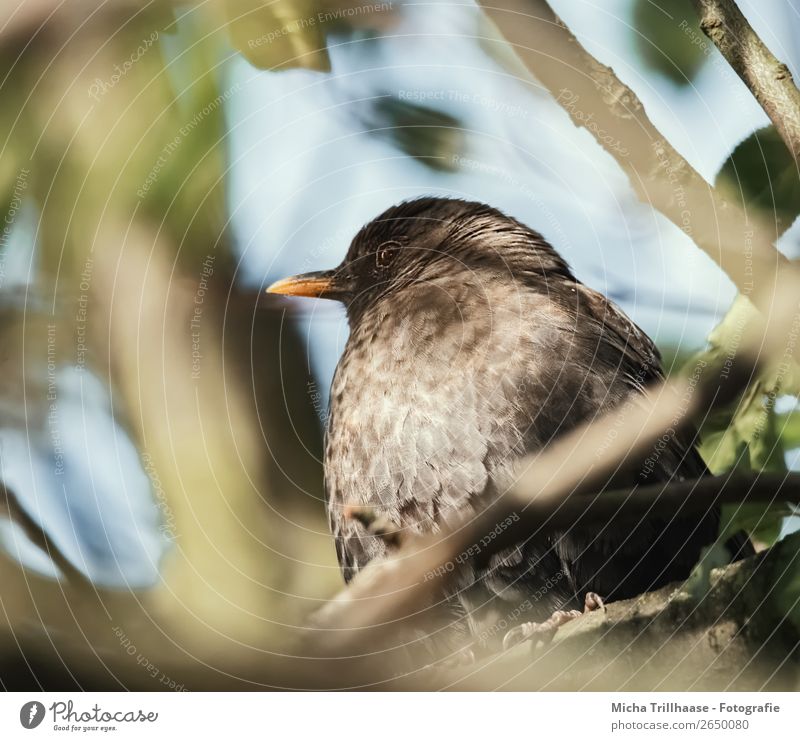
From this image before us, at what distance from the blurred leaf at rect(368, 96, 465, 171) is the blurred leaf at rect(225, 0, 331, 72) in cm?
23

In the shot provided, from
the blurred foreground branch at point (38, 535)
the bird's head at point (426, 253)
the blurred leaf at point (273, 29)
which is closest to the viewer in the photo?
the blurred foreground branch at point (38, 535)

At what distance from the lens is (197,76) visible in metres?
2.30

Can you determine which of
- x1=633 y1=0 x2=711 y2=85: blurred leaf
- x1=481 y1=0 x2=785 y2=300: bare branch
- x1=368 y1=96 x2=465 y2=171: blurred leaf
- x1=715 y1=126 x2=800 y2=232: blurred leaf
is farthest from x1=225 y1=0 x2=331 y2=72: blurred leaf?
x1=715 y1=126 x2=800 y2=232: blurred leaf

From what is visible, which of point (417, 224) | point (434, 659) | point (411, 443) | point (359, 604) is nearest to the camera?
point (359, 604)

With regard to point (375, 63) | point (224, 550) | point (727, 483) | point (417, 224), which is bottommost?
point (727, 483)

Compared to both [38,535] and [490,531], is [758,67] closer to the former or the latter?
[490,531]

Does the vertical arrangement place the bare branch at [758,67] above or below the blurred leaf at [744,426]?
above

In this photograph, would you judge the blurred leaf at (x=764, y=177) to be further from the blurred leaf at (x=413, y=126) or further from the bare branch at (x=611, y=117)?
the blurred leaf at (x=413, y=126)

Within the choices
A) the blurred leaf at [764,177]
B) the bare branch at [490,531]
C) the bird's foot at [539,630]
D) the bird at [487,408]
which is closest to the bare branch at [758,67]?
the blurred leaf at [764,177]

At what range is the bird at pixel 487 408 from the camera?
7.22 feet

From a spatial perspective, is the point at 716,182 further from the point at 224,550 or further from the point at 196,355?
the point at 224,550

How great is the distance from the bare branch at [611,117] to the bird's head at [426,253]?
279 mm

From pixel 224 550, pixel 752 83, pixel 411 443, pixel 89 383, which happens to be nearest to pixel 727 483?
pixel 411 443

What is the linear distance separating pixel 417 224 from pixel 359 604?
3.29 feet
